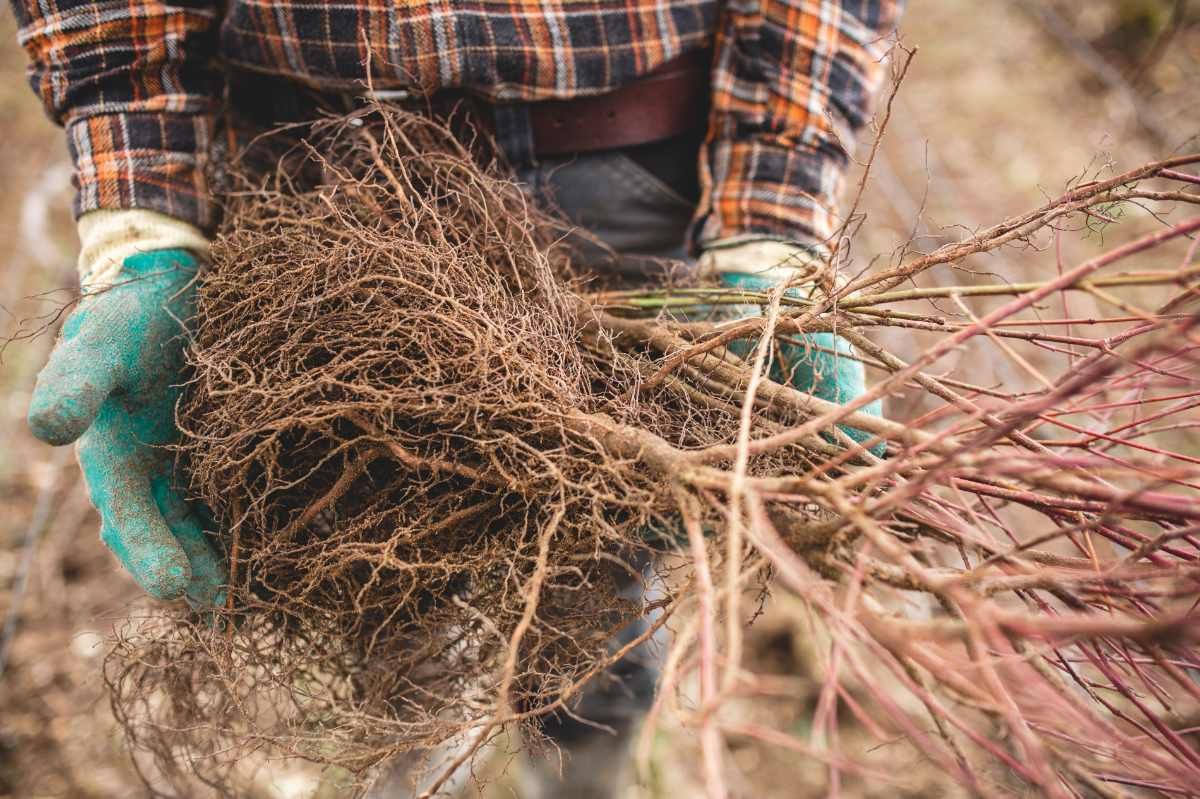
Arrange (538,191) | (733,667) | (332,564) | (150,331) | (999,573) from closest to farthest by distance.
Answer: (733,667) < (999,573) < (332,564) < (150,331) < (538,191)

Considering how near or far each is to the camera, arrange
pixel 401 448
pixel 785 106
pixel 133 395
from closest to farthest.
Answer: pixel 401 448 < pixel 133 395 < pixel 785 106

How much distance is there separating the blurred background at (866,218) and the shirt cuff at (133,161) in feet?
0.53

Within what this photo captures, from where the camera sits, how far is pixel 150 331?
0.97 m

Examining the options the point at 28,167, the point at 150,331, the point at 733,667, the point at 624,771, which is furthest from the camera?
the point at 28,167

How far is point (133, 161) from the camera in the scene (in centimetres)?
104

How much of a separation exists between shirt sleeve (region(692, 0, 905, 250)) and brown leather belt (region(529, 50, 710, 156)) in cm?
6

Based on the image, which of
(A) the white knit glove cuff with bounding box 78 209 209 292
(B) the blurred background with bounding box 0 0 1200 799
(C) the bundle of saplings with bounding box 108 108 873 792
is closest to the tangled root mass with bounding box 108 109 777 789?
(C) the bundle of saplings with bounding box 108 108 873 792

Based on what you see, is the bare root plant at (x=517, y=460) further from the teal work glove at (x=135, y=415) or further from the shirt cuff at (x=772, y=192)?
the shirt cuff at (x=772, y=192)

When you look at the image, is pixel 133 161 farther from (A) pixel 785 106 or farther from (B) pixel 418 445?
(A) pixel 785 106

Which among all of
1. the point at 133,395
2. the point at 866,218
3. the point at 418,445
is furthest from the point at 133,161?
the point at 866,218

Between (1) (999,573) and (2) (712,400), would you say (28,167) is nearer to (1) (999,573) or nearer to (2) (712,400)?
(2) (712,400)

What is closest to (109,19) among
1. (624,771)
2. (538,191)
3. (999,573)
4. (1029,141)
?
(538,191)

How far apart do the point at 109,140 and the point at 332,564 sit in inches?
27.0

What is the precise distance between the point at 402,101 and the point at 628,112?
1.13 ft
